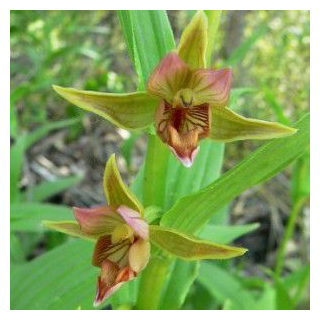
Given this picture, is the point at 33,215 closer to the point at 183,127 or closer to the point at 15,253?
the point at 15,253

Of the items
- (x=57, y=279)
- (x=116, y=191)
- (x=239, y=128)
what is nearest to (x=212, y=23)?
(x=239, y=128)

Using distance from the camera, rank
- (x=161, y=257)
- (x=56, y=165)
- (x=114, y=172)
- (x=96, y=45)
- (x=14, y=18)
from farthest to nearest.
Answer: (x=96, y=45) < (x=14, y=18) < (x=56, y=165) < (x=161, y=257) < (x=114, y=172)

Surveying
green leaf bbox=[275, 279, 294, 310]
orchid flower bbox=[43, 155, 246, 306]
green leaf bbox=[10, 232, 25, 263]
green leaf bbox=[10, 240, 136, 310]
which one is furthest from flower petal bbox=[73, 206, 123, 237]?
green leaf bbox=[10, 232, 25, 263]

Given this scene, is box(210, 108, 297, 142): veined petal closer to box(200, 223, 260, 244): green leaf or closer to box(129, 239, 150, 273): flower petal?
box(129, 239, 150, 273): flower petal

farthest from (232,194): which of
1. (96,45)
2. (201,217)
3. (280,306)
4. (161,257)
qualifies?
(96,45)

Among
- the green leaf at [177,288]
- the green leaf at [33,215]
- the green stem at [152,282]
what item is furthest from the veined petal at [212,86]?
the green leaf at [33,215]

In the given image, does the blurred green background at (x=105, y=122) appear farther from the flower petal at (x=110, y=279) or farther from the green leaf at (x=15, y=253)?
the flower petal at (x=110, y=279)

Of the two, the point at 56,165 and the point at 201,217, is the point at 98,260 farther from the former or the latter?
the point at 56,165
